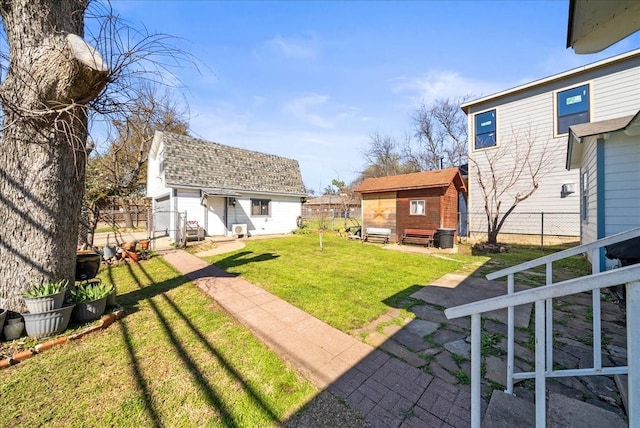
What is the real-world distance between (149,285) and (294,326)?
4.13 meters

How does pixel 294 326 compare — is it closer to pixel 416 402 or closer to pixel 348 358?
pixel 348 358

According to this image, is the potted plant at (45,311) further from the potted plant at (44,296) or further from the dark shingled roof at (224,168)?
the dark shingled roof at (224,168)

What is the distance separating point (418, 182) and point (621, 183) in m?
6.72

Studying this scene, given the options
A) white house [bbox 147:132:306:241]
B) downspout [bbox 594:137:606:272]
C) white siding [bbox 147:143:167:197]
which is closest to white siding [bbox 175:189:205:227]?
white house [bbox 147:132:306:241]

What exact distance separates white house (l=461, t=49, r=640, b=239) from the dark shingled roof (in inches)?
451

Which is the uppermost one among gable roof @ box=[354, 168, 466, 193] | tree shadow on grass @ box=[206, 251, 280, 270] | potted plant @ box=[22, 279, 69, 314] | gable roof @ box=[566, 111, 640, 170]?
gable roof @ box=[566, 111, 640, 170]

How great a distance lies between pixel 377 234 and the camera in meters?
13.1

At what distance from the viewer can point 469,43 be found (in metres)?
8.76

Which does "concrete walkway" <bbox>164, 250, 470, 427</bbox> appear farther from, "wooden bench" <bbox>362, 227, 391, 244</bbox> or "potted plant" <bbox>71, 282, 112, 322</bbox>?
"wooden bench" <bbox>362, 227, 391, 244</bbox>

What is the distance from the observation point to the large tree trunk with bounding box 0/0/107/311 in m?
3.17

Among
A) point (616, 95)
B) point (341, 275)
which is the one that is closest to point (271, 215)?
point (341, 275)

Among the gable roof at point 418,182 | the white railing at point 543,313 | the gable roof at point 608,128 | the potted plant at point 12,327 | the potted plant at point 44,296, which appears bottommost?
the potted plant at point 12,327

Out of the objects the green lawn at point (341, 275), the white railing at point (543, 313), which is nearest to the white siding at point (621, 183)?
the green lawn at point (341, 275)

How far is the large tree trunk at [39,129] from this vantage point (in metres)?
3.17
